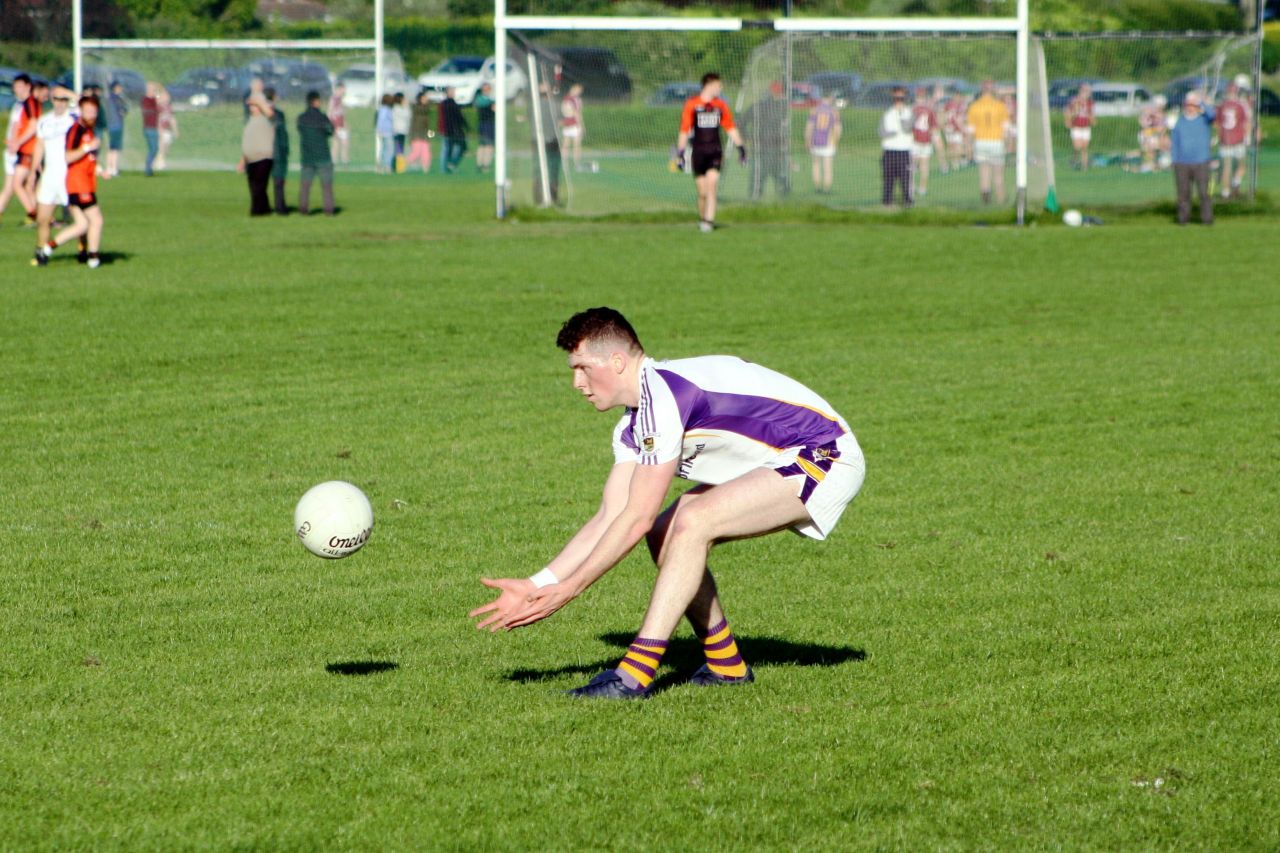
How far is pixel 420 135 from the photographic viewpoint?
43.5m

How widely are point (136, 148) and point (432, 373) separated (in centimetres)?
3228

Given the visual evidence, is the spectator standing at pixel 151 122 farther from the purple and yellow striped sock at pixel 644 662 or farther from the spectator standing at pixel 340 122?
the purple and yellow striped sock at pixel 644 662

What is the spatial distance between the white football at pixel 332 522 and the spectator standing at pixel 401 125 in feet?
125

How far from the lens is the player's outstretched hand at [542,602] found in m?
5.93

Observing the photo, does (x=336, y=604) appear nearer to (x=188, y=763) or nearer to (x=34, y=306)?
(x=188, y=763)

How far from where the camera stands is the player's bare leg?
6.18 meters

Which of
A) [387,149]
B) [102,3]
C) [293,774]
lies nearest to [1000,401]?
[293,774]

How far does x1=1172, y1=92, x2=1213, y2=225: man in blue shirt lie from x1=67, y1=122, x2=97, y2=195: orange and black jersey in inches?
660

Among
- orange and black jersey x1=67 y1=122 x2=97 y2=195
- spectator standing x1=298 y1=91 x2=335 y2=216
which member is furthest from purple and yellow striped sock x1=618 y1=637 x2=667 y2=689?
spectator standing x1=298 y1=91 x2=335 y2=216

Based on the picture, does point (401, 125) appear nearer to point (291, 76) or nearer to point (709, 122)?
point (291, 76)

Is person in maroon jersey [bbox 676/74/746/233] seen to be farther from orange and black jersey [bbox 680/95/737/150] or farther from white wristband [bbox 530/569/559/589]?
white wristband [bbox 530/569/559/589]

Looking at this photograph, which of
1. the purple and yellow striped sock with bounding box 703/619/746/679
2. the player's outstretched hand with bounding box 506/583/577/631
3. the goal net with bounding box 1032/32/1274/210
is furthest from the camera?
the goal net with bounding box 1032/32/1274/210

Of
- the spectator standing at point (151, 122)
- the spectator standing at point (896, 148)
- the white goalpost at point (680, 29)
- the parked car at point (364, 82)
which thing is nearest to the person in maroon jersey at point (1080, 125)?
the white goalpost at point (680, 29)

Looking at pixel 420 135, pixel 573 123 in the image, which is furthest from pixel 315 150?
pixel 420 135
